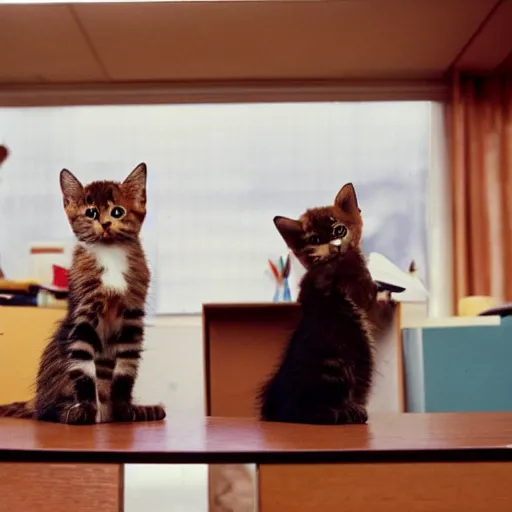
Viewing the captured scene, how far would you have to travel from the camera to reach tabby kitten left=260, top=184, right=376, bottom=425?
0.88m

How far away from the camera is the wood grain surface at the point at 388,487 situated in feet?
2.09

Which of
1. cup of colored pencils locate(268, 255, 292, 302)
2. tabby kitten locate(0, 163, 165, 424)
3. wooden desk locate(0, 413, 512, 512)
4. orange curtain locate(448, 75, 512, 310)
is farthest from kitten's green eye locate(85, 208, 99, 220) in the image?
orange curtain locate(448, 75, 512, 310)

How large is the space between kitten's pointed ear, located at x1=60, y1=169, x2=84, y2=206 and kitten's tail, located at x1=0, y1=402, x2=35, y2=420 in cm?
30

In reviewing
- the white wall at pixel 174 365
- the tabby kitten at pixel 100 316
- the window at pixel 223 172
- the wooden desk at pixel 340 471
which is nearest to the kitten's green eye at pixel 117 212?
the tabby kitten at pixel 100 316

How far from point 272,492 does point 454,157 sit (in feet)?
4.40

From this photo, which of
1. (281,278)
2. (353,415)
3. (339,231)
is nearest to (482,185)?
(281,278)

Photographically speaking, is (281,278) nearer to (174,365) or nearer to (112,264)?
(174,365)

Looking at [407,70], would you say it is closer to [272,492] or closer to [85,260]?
[85,260]

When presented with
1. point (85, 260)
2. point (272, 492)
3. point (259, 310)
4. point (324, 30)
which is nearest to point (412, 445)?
point (272, 492)

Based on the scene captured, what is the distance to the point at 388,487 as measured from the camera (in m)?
0.64

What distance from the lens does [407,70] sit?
1.81 meters

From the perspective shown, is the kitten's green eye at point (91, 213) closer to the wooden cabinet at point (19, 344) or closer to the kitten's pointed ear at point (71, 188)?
the kitten's pointed ear at point (71, 188)

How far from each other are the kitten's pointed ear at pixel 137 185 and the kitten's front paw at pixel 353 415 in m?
0.40

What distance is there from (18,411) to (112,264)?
0.27 metres
